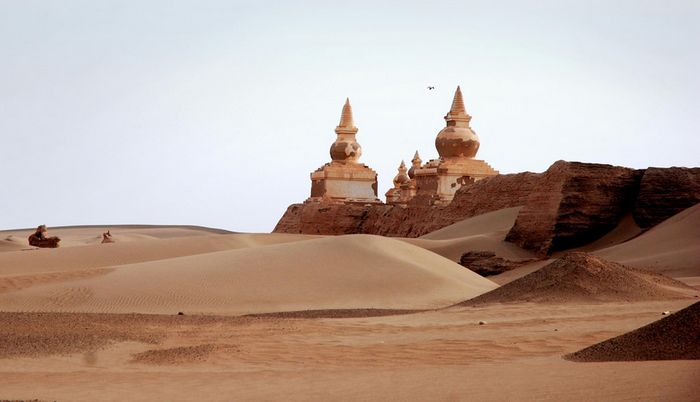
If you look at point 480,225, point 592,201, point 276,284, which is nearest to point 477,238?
point 480,225

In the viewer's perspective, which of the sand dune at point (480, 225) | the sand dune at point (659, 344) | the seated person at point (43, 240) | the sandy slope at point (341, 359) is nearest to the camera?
the sandy slope at point (341, 359)

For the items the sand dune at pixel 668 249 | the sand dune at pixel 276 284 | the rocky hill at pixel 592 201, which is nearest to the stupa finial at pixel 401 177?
the rocky hill at pixel 592 201

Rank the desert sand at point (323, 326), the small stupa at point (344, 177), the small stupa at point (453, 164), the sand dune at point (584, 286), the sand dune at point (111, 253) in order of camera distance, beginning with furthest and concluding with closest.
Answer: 1. the small stupa at point (344, 177)
2. the small stupa at point (453, 164)
3. the sand dune at point (111, 253)
4. the sand dune at point (584, 286)
5. the desert sand at point (323, 326)

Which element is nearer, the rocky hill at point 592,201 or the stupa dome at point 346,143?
the rocky hill at point 592,201

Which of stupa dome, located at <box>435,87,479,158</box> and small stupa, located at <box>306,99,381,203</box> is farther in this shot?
small stupa, located at <box>306,99,381,203</box>

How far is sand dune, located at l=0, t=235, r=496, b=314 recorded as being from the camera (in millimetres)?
19688

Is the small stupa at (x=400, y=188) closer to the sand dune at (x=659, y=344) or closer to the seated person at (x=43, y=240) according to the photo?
the seated person at (x=43, y=240)

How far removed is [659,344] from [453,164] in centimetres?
3657

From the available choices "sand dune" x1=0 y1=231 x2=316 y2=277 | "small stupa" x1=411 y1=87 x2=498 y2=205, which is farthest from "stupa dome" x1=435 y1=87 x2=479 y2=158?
"sand dune" x1=0 y1=231 x2=316 y2=277

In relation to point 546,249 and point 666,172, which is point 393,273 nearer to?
point 546,249

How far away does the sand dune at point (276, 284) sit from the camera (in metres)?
19.7

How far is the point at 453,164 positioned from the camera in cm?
4588

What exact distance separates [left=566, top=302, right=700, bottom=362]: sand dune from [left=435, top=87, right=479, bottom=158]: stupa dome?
3676cm

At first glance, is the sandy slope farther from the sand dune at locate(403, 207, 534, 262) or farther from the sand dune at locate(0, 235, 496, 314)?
the sand dune at locate(403, 207, 534, 262)
